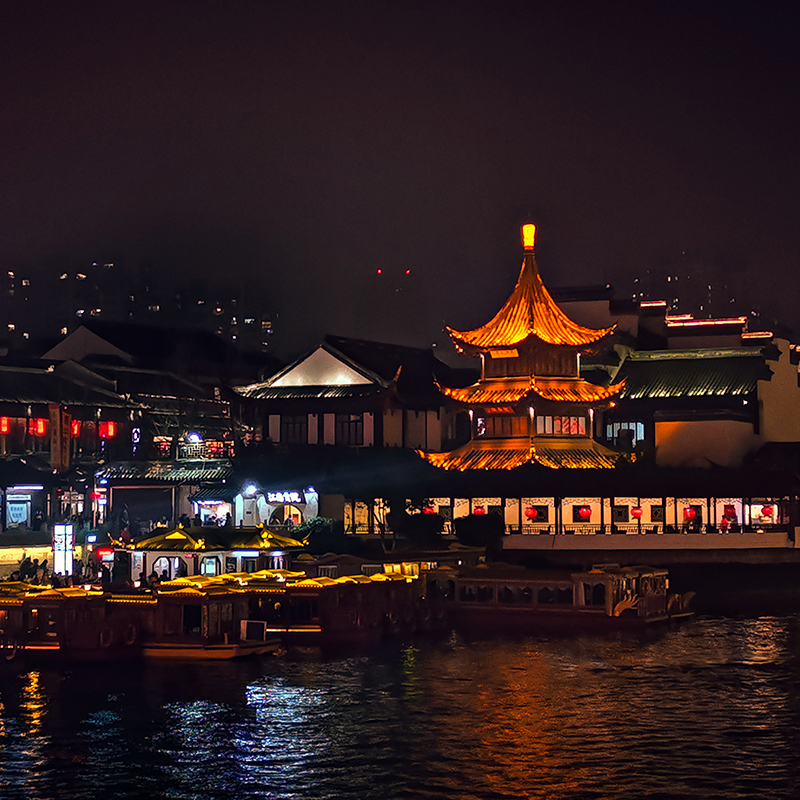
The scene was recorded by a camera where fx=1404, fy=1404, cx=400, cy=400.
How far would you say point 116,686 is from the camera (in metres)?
49.0

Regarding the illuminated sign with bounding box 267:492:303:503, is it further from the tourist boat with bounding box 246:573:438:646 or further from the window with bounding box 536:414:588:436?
the tourist boat with bounding box 246:573:438:646

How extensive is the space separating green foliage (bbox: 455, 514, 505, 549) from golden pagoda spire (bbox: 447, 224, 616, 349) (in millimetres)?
17037

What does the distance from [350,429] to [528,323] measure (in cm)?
1464

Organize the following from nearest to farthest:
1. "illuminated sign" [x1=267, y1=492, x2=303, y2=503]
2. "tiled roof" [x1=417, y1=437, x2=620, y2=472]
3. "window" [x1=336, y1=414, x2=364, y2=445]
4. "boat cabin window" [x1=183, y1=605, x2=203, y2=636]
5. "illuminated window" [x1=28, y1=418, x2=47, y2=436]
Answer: "boat cabin window" [x1=183, y1=605, x2=203, y2=636]
"illuminated sign" [x1=267, y1=492, x2=303, y2=503]
"tiled roof" [x1=417, y1=437, x2=620, y2=472]
"window" [x1=336, y1=414, x2=364, y2=445]
"illuminated window" [x1=28, y1=418, x2=47, y2=436]

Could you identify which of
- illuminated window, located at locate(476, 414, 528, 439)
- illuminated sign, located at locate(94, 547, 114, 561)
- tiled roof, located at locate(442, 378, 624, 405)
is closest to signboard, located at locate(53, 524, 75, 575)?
illuminated sign, located at locate(94, 547, 114, 561)

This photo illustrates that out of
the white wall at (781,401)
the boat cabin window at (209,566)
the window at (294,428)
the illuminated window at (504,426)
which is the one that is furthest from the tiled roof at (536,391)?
the boat cabin window at (209,566)

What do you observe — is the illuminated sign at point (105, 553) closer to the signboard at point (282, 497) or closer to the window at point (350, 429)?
the signboard at point (282, 497)

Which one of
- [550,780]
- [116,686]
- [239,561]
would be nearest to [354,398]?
[239,561]

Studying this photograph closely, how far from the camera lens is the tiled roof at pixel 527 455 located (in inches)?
3570

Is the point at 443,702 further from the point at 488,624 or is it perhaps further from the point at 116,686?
the point at 488,624

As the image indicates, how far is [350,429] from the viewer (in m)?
99.1

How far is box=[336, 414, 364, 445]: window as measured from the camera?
98.7 m

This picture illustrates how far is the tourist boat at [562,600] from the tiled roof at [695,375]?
107 ft

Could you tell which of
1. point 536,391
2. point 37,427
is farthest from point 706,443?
point 37,427
